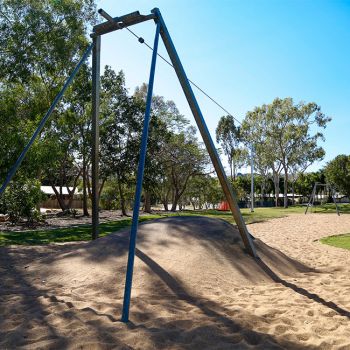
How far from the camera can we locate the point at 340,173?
125 feet

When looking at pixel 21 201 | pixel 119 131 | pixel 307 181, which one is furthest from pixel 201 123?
pixel 307 181

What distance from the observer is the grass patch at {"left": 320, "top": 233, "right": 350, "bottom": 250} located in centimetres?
1003

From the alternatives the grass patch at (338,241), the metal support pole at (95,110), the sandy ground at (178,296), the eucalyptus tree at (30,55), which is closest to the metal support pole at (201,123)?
the sandy ground at (178,296)

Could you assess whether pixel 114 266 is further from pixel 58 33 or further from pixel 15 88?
pixel 58 33

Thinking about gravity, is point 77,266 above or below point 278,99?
below

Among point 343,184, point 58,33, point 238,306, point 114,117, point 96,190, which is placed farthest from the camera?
point 343,184

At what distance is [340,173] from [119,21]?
122 feet

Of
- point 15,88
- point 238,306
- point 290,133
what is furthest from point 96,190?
point 290,133

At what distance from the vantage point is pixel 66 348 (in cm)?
272

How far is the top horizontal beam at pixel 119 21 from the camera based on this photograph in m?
5.48

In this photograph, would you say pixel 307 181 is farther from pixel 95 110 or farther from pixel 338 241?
pixel 95 110

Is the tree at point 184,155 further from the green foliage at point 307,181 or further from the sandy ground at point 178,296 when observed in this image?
the green foliage at point 307,181

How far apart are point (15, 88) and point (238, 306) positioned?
502 inches

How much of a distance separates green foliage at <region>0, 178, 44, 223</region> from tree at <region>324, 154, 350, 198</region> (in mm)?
31937
